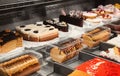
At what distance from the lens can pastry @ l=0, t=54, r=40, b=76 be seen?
1.39 m

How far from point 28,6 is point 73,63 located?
767 mm

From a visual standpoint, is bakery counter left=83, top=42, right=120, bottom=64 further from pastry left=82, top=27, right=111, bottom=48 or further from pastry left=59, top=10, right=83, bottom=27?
pastry left=59, top=10, right=83, bottom=27

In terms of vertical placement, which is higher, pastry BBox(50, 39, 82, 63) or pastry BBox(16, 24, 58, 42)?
pastry BBox(16, 24, 58, 42)

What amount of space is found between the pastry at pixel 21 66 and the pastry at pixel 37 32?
40 cm

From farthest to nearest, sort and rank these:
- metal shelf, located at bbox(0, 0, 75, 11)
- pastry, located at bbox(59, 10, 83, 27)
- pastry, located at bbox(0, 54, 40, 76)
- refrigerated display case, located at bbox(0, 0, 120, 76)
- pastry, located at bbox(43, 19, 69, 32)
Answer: pastry, located at bbox(59, 10, 83, 27) → pastry, located at bbox(43, 19, 69, 32) → metal shelf, located at bbox(0, 0, 75, 11) → refrigerated display case, located at bbox(0, 0, 120, 76) → pastry, located at bbox(0, 54, 40, 76)

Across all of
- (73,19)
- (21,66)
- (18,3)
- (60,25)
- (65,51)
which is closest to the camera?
(21,66)

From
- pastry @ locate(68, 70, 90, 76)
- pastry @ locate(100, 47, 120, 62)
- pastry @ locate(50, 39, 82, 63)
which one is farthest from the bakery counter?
pastry @ locate(68, 70, 90, 76)

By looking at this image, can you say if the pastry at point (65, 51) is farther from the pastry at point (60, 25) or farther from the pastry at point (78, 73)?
the pastry at point (60, 25)

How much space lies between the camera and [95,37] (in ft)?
6.64

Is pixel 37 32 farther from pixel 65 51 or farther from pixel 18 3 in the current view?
pixel 65 51

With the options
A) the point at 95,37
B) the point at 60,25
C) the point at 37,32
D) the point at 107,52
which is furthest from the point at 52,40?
the point at 107,52

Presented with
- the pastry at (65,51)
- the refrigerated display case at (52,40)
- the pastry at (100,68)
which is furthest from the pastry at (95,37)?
the pastry at (100,68)

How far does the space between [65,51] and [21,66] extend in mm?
410

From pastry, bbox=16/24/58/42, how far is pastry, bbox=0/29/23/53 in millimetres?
153
